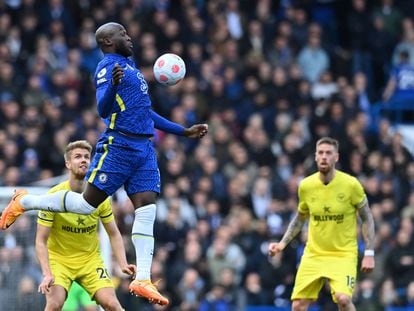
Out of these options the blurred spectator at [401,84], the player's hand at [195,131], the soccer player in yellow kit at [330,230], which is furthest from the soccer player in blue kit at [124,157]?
the blurred spectator at [401,84]

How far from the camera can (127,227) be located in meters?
20.5

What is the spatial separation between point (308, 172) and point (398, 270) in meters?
2.28

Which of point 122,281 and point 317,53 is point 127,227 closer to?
point 122,281

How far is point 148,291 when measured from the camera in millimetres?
14000

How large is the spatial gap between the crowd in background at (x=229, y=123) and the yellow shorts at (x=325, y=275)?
3.98 m

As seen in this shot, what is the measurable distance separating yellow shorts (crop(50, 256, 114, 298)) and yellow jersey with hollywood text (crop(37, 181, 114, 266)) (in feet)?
0.17

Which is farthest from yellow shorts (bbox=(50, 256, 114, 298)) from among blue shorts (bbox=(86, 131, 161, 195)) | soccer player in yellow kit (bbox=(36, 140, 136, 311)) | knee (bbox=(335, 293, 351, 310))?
knee (bbox=(335, 293, 351, 310))

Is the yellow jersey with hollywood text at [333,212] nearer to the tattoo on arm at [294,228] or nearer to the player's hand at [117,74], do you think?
the tattoo on arm at [294,228]

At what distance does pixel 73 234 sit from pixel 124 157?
4.85 feet

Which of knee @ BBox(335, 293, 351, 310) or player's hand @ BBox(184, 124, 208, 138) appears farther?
knee @ BBox(335, 293, 351, 310)

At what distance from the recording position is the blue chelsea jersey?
1385 cm

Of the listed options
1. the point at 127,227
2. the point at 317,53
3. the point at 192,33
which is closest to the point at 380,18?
the point at 317,53

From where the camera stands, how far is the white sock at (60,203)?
14078 mm

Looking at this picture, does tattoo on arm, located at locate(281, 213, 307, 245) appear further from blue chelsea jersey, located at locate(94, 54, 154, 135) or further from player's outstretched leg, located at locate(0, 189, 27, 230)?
player's outstretched leg, located at locate(0, 189, 27, 230)
